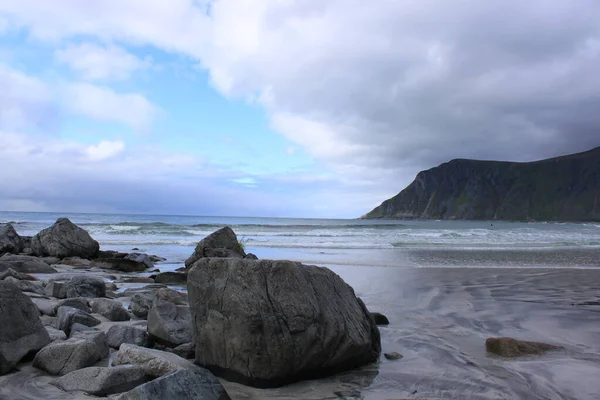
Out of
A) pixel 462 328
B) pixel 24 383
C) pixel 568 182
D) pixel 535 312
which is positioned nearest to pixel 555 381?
pixel 462 328

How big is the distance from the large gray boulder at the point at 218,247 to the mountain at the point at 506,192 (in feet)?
506

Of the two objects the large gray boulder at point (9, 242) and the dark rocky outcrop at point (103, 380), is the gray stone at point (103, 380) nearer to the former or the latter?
the dark rocky outcrop at point (103, 380)

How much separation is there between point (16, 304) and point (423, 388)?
13.6ft

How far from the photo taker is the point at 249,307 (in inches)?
165

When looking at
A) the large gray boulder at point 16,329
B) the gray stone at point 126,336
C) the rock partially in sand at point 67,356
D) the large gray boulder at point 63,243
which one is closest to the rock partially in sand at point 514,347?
the gray stone at point 126,336

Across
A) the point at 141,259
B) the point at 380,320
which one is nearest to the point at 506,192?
the point at 141,259

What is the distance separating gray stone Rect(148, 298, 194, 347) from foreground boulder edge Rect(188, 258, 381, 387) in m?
0.81

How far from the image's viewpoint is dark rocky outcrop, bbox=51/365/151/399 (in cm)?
366

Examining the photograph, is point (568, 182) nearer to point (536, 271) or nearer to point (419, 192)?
point (419, 192)

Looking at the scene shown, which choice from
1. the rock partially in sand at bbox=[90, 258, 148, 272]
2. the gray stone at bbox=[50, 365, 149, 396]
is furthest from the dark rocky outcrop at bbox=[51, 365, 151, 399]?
the rock partially in sand at bbox=[90, 258, 148, 272]

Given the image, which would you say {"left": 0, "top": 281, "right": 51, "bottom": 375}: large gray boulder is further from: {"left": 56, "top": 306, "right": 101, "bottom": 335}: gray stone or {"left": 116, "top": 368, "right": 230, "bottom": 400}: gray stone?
{"left": 116, "top": 368, "right": 230, "bottom": 400}: gray stone

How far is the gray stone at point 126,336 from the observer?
16.8 ft

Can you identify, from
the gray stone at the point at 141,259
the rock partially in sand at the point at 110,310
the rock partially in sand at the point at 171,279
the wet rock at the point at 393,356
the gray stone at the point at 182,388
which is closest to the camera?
the gray stone at the point at 182,388

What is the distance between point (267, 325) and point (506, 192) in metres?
177
